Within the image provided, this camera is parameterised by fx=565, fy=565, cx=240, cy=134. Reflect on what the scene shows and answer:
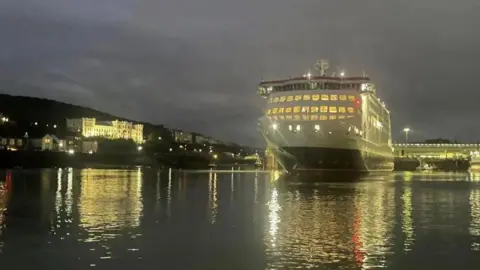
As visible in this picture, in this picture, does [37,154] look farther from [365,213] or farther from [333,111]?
[365,213]

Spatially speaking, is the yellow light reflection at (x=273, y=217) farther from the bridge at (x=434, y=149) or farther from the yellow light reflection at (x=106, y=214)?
the bridge at (x=434, y=149)

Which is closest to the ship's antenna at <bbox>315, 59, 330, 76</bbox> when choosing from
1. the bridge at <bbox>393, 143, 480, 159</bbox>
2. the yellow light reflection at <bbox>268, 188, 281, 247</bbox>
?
the yellow light reflection at <bbox>268, 188, 281, 247</bbox>

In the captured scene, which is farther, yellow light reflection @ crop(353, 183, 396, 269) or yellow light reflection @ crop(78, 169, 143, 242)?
yellow light reflection @ crop(78, 169, 143, 242)

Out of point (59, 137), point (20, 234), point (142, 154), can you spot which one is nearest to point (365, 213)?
point (20, 234)

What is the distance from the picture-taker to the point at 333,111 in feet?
190

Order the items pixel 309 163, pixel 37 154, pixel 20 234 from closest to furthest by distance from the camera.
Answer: pixel 20 234, pixel 309 163, pixel 37 154

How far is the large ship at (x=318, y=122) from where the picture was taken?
56.0 metres

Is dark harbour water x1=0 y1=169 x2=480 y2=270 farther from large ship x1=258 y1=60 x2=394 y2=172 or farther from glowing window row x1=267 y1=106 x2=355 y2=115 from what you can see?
glowing window row x1=267 y1=106 x2=355 y2=115

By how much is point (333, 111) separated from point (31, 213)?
4145cm

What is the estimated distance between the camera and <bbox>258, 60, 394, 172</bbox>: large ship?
184 feet

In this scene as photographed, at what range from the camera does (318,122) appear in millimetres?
56562

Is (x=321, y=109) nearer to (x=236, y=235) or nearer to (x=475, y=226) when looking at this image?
(x=475, y=226)

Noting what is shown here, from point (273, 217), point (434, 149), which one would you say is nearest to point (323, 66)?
point (273, 217)

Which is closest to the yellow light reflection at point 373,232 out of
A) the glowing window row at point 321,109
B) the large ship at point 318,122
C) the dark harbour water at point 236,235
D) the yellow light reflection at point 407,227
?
the dark harbour water at point 236,235
